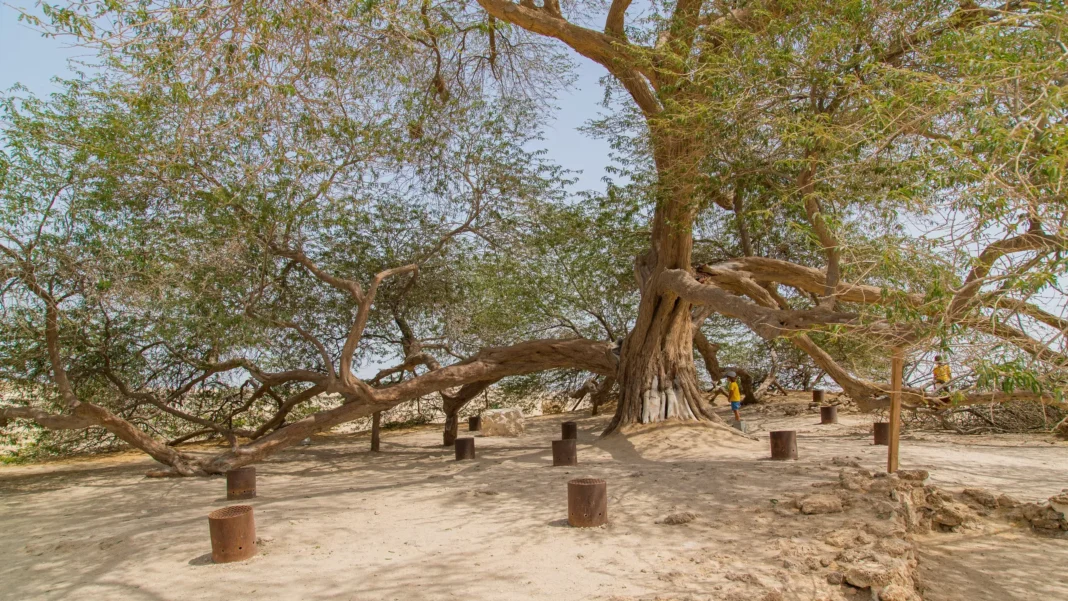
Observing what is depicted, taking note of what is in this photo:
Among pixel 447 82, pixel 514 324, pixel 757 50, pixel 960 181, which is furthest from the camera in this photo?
pixel 514 324

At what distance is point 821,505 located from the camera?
5.11m

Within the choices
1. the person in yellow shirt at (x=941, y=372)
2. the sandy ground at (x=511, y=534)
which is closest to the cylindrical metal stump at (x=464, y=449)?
the sandy ground at (x=511, y=534)

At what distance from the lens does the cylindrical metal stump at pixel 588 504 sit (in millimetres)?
5152

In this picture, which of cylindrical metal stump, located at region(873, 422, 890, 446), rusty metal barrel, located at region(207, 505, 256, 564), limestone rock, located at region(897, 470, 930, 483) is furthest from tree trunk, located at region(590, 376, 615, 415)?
rusty metal barrel, located at region(207, 505, 256, 564)

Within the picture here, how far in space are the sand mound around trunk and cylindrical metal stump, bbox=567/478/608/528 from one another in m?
3.39

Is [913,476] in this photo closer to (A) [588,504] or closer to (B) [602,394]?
(A) [588,504]

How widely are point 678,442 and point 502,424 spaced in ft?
14.6

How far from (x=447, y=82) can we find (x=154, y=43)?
21.6ft

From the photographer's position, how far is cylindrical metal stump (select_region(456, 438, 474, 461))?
938cm

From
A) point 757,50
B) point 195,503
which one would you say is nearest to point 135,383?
point 195,503

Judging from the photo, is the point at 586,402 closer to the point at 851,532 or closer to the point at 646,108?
the point at 646,108

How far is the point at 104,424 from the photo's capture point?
8547 millimetres

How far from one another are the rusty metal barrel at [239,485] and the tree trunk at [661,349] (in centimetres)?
545

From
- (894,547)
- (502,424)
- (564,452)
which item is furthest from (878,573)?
(502,424)
